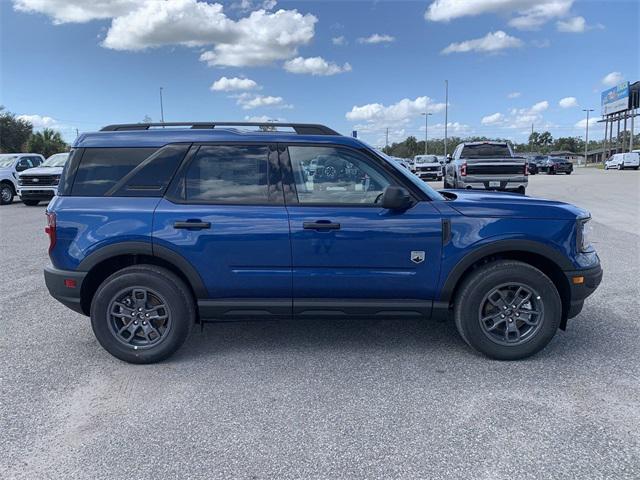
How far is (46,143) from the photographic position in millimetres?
52500

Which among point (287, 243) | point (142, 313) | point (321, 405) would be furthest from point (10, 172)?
point (321, 405)

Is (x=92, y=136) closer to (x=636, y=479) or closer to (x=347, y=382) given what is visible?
(x=347, y=382)

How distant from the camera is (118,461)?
9.24ft

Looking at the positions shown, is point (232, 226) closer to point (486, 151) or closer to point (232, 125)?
point (232, 125)

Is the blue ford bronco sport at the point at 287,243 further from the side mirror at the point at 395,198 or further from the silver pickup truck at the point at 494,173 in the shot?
the silver pickup truck at the point at 494,173

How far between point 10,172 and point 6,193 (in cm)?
83

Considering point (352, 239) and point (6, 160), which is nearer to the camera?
point (352, 239)

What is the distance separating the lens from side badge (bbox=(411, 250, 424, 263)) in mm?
3928

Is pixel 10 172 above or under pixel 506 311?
above

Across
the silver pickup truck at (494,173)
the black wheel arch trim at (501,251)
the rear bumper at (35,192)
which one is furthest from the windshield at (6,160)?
the black wheel arch trim at (501,251)

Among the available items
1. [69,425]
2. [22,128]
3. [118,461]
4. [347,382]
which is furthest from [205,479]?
[22,128]

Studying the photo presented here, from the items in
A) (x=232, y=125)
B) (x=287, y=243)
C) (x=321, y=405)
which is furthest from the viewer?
(x=232, y=125)

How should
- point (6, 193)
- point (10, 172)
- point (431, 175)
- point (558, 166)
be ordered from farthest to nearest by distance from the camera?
point (558, 166), point (431, 175), point (6, 193), point (10, 172)

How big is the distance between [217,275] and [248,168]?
0.88 m
